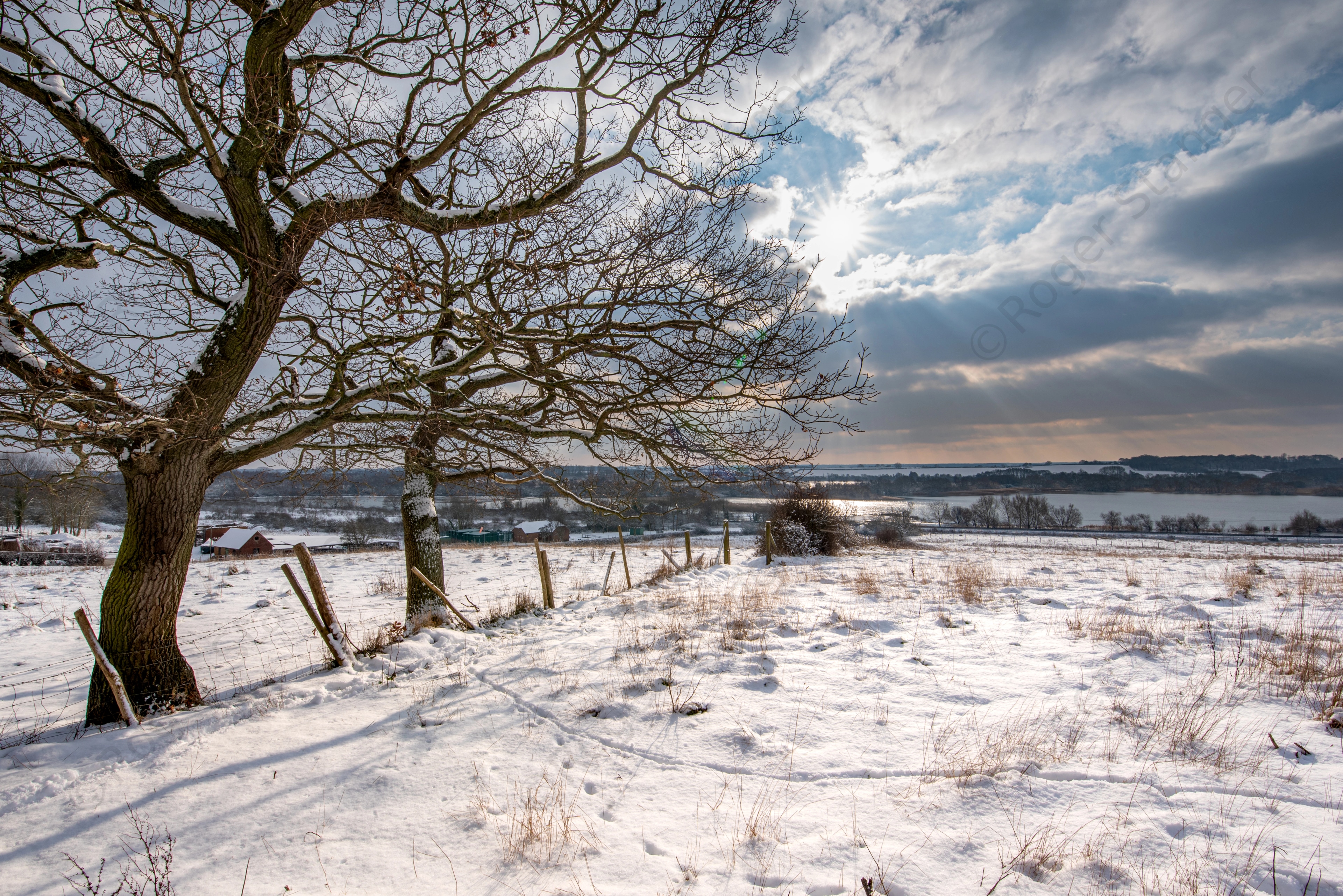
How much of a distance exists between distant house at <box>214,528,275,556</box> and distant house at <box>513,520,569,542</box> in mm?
23102

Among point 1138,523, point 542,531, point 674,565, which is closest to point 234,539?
point 542,531

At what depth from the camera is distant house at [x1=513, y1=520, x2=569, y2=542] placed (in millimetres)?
56938

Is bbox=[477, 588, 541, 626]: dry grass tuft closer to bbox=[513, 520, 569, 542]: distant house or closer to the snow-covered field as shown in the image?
the snow-covered field

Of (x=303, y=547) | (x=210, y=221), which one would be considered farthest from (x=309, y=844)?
(x=210, y=221)

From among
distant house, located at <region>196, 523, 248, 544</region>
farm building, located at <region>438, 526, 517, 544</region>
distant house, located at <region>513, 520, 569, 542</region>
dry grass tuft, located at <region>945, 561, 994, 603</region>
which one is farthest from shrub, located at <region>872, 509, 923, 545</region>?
distant house, located at <region>196, 523, 248, 544</region>

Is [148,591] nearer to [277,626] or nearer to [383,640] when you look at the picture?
[383,640]

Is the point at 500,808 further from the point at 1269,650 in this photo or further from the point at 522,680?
the point at 1269,650

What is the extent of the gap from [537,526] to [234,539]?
106 ft

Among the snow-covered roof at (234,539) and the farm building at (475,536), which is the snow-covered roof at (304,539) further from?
the farm building at (475,536)

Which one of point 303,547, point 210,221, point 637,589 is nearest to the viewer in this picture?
point 210,221

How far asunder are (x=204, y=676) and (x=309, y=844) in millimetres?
5881

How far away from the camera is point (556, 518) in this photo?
78188 mm

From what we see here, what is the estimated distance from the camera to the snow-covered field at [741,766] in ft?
9.04

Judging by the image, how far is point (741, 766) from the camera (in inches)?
150
